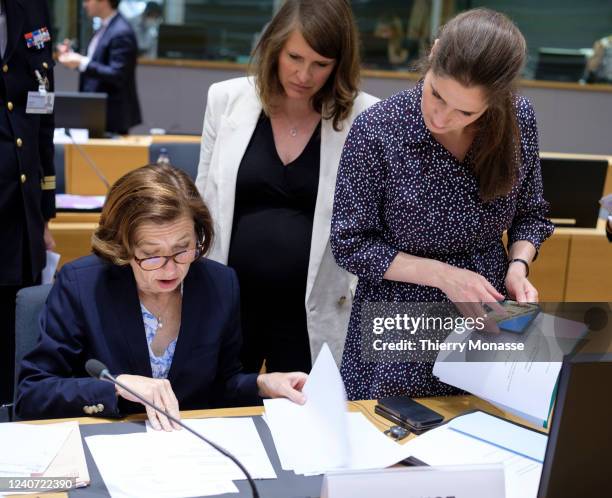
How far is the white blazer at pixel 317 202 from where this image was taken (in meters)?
2.13

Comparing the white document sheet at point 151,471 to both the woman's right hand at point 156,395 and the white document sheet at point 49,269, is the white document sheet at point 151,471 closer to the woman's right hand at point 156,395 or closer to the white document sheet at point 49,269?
the woman's right hand at point 156,395

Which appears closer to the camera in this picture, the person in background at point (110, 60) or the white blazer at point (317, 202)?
the white blazer at point (317, 202)

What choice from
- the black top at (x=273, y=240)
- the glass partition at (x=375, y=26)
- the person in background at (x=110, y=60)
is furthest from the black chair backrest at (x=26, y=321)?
the glass partition at (x=375, y=26)

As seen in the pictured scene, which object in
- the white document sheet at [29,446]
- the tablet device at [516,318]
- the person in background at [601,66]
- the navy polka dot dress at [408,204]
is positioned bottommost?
the white document sheet at [29,446]

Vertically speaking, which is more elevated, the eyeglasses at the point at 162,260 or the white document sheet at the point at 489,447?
the eyeglasses at the point at 162,260

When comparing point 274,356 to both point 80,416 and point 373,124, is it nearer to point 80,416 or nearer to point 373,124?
point 80,416

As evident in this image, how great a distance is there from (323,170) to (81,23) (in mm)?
6129

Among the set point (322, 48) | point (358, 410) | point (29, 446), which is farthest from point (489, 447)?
point (322, 48)

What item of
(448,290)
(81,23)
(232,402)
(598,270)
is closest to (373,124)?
(448,290)

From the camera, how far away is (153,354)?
183cm

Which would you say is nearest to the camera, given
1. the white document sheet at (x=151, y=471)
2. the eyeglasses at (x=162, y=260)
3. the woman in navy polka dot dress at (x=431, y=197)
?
the white document sheet at (x=151, y=471)

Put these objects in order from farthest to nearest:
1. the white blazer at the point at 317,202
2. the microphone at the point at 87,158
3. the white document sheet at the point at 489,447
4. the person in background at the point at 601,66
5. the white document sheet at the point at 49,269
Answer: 1. the person in background at the point at 601,66
2. the microphone at the point at 87,158
3. the white document sheet at the point at 49,269
4. the white blazer at the point at 317,202
5. the white document sheet at the point at 489,447

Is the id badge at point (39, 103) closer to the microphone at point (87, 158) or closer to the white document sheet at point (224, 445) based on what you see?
the white document sheet at point (224, 445)

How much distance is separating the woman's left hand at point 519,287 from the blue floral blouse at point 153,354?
74 cm
